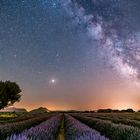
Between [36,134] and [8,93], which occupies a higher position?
[8,93]

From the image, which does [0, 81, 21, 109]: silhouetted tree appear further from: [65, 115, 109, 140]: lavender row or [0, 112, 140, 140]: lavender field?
[65, 115, 109, 140]: lavender row

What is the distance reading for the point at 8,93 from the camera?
70500 millimetres

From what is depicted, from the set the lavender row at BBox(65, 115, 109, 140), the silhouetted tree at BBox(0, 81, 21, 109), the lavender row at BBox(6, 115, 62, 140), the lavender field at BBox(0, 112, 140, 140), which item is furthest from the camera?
the silhouetted tree at BBox(0, 81, 21, 109)

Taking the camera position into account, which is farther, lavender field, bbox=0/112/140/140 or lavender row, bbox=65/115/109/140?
lavender field, bbox=0/112/140/140

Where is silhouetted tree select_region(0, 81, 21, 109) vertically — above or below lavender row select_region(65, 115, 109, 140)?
above

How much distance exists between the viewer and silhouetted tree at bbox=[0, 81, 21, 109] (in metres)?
68.7

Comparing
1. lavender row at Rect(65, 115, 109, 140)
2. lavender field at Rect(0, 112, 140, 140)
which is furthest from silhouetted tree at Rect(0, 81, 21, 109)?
lavender row at Rect(65, 115, 109, 140)

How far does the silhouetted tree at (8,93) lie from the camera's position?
225 feet

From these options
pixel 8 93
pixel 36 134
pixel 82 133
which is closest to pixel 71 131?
pixel 82 133

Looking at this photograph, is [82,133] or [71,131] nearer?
[82,133]

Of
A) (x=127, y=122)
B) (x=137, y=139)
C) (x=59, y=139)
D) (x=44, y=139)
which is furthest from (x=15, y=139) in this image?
(x=127, y=122)

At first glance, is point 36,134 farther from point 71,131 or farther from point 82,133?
point 71,131

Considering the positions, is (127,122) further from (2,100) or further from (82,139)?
(2,100)

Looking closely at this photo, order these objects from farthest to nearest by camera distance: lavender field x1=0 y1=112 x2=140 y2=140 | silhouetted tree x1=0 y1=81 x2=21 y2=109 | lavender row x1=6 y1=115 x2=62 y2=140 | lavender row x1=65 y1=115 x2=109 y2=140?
silhouetted tree x1=0 y1=81 x2=21 y2=109
lavender field x1=0 y1=112 x2=140 y2=140
lavender row x1=65 y1=115 x2=109 y2=140
lavender row x1=6 y1=115 x2=62 y2=140
